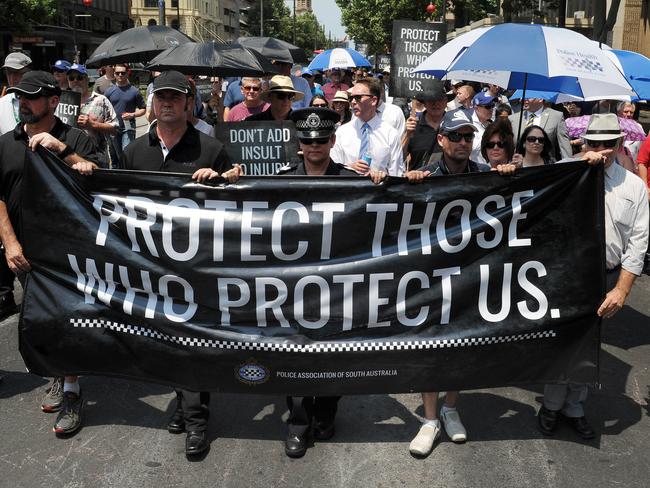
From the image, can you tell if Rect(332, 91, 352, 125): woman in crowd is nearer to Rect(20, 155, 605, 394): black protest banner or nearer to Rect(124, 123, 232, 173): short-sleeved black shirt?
Rect(124, 123, 232, 173): short-sleeved black shirt

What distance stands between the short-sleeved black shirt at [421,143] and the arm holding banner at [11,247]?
365 centimetres

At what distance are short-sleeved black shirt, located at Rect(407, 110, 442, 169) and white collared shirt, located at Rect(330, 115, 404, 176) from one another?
45 centimetres

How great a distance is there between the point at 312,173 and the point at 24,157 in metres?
1.72

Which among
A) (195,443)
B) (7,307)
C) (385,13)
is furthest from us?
(385,13)

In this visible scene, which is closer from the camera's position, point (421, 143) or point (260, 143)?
point (260, 143)

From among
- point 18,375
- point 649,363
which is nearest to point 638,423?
point 649,363

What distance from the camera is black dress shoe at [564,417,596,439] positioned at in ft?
14.7

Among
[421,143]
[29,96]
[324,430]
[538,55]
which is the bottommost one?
[324,430]

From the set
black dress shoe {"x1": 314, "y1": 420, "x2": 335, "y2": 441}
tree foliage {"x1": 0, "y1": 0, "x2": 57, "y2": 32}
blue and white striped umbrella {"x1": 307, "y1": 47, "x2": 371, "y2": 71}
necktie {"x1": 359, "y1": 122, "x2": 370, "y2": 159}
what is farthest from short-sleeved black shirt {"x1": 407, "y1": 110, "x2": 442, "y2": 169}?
tree foliage {"x1": 0, "y1": 0, "x2": 57, "y2": 32}

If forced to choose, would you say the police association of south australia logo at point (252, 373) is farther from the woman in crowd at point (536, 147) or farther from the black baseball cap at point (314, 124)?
the woman in crowd at point (536, 147)

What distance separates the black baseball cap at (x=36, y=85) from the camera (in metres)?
4.60

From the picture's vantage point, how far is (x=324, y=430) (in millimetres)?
4453

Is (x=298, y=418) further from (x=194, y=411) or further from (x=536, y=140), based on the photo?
(x=536, y=140)

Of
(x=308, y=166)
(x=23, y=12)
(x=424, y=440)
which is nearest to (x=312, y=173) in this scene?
(x=308, y=166)
